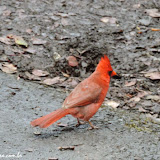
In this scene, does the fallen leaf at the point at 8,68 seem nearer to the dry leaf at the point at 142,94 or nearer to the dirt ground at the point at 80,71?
the dirt ground at the point at 80,71

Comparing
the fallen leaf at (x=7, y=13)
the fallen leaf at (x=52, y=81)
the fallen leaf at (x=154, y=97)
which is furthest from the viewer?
the fallen leaf at (x=7, y=13)

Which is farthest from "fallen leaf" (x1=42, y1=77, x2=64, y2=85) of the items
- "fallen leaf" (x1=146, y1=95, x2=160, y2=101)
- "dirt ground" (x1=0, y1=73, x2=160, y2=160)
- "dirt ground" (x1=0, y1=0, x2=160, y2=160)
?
"fallen leaf" (x1=146, y1=95, x2=160, y2=101)

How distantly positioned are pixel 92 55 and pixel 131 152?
258cm

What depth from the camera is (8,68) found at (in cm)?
529

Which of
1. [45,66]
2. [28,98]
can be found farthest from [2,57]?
[28,98]

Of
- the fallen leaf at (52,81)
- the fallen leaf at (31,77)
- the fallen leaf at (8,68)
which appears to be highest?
the fallen leaf at (8,68)

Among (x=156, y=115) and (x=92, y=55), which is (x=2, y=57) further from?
(x=156, y=115)

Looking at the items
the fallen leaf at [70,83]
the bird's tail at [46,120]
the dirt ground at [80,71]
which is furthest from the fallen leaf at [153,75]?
the bird's tail at [46,120]

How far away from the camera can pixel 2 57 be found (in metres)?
5.47

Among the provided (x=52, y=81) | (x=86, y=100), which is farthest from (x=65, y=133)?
(x=52, y=81)

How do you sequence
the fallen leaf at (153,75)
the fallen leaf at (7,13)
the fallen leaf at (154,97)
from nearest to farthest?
the fallen leaf at (154,97) → the fallen leaf at (153,75) → the fallen leaf at (7,13)

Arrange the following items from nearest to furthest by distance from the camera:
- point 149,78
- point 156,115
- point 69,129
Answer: point 69,129
point 156,115
point 149,78

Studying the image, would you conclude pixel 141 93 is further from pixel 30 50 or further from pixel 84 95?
pixel 30 50

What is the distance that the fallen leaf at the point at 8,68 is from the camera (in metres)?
5.25
